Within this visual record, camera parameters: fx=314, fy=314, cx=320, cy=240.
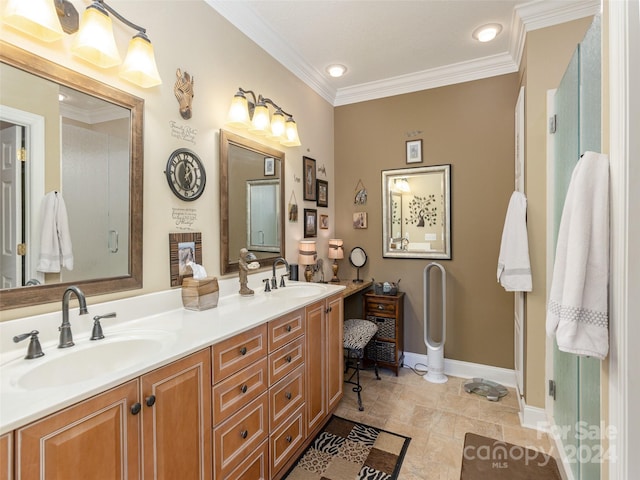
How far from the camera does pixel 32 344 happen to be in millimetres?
1070

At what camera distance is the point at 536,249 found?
2211 mm

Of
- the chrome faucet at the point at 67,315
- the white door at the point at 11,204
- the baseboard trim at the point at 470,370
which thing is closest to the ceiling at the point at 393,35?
the white door at the point at 11,204

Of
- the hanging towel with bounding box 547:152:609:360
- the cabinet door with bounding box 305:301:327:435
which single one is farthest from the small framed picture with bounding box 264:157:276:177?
the hanging towel with bounding box 547:152:609:360

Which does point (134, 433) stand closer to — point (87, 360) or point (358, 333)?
point (87, 360)

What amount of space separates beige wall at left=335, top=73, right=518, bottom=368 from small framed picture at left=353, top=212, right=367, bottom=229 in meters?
0.07

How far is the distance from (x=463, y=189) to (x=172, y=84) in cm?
255

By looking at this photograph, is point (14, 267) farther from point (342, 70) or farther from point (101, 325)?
point (342, 70)

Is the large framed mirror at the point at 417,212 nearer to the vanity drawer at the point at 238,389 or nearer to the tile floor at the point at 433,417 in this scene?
the tile floor at the point at 433,417

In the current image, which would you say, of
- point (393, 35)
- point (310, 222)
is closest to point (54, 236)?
point (310, 222)

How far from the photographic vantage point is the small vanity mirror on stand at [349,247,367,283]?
339cm

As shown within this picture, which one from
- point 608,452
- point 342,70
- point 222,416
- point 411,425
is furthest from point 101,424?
point 342,70

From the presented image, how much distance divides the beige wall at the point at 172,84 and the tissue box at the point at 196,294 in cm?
11

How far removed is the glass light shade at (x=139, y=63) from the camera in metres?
1.42

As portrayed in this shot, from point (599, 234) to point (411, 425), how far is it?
187cm
